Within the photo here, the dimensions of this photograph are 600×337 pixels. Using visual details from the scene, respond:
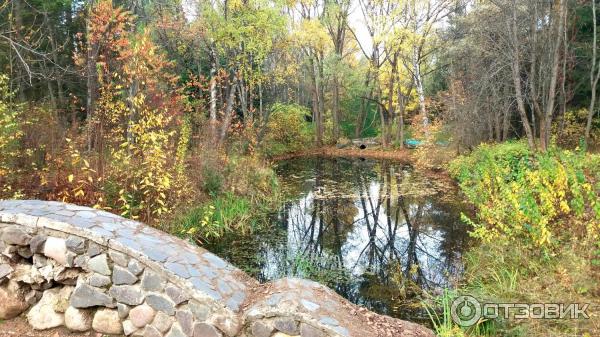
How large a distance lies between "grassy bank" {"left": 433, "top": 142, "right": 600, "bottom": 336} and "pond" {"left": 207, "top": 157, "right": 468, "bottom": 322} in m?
0.68

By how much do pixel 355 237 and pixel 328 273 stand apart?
78.7 inches

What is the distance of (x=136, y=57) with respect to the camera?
6.33 metres

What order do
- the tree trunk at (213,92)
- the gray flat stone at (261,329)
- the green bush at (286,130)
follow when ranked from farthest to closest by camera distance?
1. the green bush at (286,130)
2. the tree trunk at (213,92)
3. the gray flat stone at (261,329)

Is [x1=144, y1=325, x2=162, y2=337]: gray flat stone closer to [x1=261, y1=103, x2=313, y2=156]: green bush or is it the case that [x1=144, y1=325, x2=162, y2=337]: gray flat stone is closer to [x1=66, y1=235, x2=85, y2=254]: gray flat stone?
[x1=66, y1=235, x2=85, y2=254]: gray flat stone

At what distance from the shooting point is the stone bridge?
3230mm

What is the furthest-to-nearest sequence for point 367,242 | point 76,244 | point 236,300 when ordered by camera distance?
point 367,242, point 76,244, point 236,300

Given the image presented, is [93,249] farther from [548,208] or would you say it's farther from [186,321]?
[548,208]

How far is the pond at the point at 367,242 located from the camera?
551cm

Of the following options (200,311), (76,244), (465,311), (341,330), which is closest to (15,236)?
(76,244)

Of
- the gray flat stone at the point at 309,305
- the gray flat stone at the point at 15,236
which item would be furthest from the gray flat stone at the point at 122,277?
the gray flat stone at the point at 309,305

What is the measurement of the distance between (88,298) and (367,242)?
4990mm

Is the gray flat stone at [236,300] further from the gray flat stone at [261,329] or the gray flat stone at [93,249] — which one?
the gray flat stone at [93,249]

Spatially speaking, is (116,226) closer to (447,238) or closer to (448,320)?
(448,320)
